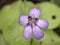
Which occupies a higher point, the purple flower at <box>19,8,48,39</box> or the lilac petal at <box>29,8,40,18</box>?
the lilac petal at <box>29,8,40,18</box>

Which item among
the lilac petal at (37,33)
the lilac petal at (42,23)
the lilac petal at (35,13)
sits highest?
the lilac petal at (35,13)

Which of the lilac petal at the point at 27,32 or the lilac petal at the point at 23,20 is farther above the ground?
the lilac petal at the point at 23,20

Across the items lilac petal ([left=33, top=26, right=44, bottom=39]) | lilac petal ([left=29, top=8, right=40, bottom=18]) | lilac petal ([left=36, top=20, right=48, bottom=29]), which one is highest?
lilac petal ([left=29, top=8, right=40, bottom=18])

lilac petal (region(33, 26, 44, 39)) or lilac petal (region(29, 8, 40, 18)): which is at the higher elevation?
lilac petal (region(29, 8, 40, 18))

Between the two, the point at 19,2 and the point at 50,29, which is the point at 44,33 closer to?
the point at 50,29
